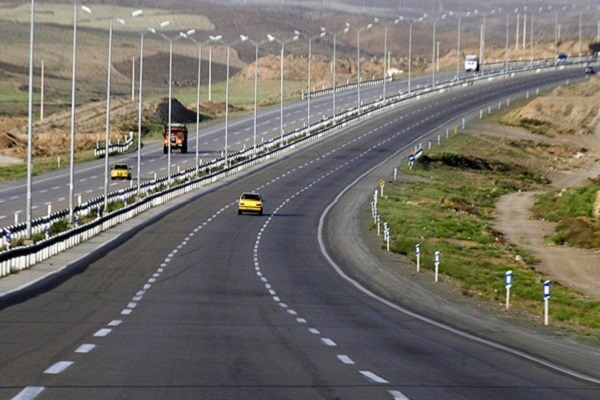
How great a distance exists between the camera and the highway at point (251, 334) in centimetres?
1762

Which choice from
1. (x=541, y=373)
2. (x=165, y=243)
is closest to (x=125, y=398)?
(x=541, y=373)

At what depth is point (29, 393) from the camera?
15633 mm

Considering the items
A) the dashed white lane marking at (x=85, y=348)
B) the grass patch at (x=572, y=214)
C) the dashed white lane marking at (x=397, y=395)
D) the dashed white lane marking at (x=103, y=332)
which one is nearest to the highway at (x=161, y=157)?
the grass patch at (x=572, y=214)

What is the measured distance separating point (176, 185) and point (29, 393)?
74.8 m

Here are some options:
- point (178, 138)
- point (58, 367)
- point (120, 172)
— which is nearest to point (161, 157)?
point (178, 138)

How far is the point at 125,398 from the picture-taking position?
15.8 m

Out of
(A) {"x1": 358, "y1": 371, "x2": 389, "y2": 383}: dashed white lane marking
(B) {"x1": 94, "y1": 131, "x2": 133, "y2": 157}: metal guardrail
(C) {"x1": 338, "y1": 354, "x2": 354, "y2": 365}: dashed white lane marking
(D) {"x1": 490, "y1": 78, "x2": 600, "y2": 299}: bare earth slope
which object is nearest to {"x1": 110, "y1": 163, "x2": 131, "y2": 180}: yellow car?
(B) {"x1": 94, "y1": 131, "x2": 133, "y2": 157}: metal guardrail

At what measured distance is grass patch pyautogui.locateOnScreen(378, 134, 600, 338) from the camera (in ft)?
157

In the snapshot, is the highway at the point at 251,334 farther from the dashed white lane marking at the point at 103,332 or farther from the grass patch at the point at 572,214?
the grass patch at the point at 572,214

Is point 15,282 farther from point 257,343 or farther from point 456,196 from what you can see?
point 456,196

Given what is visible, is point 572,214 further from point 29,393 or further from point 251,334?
point 29,393

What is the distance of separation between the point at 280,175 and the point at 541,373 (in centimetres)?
8340

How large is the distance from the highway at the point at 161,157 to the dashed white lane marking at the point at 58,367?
46.7m

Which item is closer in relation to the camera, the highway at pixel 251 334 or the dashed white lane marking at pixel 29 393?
the dashed white lane marking at pixel 29 393
